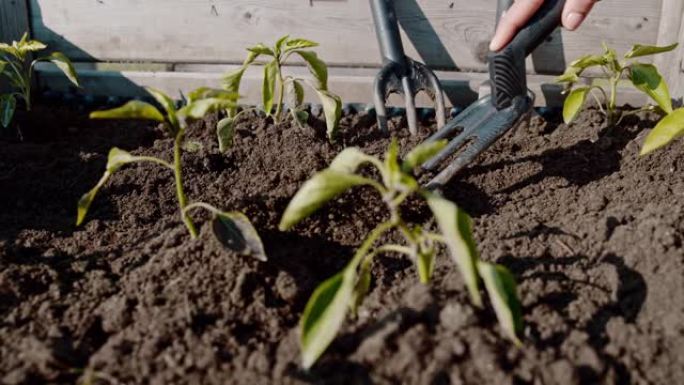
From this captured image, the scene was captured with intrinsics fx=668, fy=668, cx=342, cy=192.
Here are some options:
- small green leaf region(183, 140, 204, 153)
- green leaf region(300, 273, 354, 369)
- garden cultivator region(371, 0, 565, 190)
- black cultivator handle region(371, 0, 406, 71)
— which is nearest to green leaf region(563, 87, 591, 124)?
garden cultivator region(371, 0, 565, 190)

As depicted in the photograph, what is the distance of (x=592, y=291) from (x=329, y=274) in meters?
0.63

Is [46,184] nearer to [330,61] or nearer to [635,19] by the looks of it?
[330,61]

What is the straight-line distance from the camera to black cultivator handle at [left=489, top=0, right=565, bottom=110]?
191 centimetres

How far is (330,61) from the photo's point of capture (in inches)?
111

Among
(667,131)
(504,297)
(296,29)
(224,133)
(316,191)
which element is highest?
(296,29)

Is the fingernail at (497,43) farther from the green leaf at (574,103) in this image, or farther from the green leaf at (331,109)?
the green leaf at (331,109)

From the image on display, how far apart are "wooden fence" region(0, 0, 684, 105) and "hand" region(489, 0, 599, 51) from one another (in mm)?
601

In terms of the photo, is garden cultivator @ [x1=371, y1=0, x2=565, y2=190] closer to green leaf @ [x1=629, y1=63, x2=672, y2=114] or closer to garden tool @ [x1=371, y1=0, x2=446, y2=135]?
garden tool @ [x1=371, y1=0, x2=446, y2=135]

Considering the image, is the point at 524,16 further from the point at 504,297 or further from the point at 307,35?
the point at 307,35

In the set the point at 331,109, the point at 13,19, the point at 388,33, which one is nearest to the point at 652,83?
the point at 388,33

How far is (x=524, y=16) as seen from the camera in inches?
75.2

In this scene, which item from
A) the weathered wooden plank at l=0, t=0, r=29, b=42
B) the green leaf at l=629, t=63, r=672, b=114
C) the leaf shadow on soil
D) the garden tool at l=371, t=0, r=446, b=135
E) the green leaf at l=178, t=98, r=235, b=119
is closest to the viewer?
the leaf shadow on soil

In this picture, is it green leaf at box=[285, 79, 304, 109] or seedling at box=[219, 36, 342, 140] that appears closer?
seedling at box=[219, 36, 342, 140]

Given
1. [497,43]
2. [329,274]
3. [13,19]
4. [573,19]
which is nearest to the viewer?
[329,274]
